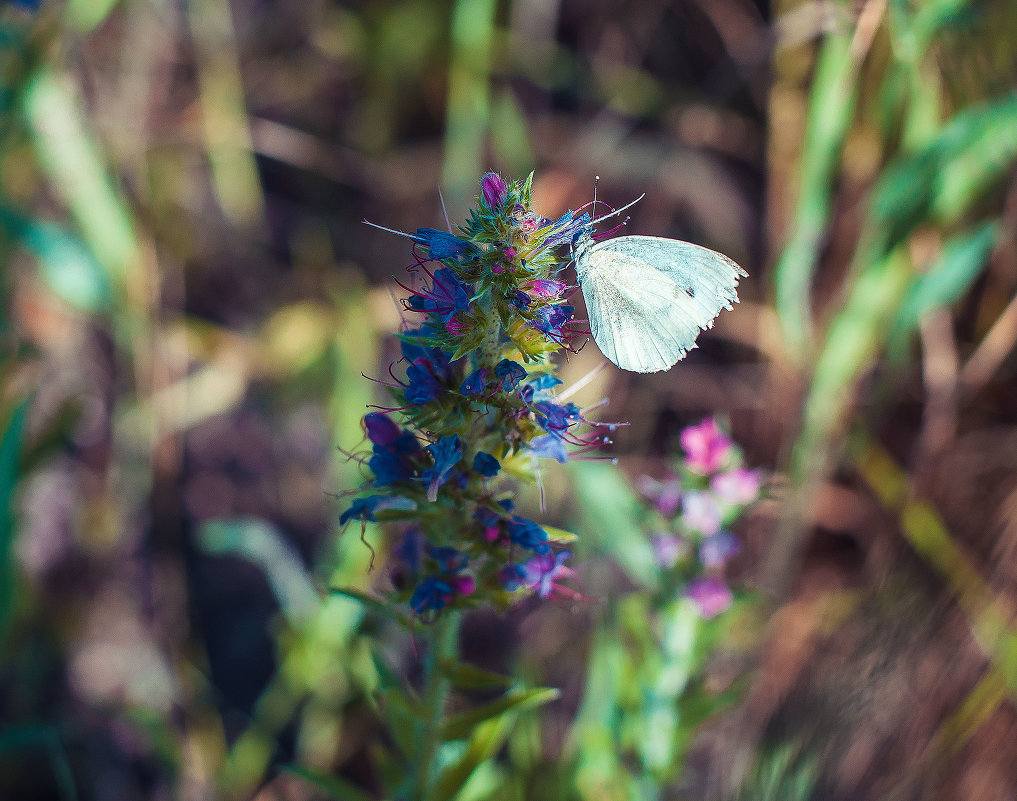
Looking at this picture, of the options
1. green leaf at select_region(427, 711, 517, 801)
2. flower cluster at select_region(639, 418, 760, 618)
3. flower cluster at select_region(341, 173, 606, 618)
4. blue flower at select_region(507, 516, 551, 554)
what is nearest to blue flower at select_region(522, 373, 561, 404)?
flower cluster at select_region(341, 173, 606, 618)

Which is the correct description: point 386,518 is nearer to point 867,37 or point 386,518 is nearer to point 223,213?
point 867,37

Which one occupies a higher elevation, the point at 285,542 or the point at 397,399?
the point at 285,542

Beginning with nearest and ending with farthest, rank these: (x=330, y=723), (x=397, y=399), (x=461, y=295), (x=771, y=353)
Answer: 1. (x=461, y=295)
2. (x=397, y=399)
3. (x=330, y=723)
4. (x=771, y=353)

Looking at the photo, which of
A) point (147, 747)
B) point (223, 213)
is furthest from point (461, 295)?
point (223, 213)

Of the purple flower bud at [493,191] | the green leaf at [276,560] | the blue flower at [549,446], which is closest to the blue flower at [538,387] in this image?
the blue flower at [549,446]

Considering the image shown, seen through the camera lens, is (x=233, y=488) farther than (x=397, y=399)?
Yes

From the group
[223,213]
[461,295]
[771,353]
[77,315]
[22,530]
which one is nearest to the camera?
[461,295]
